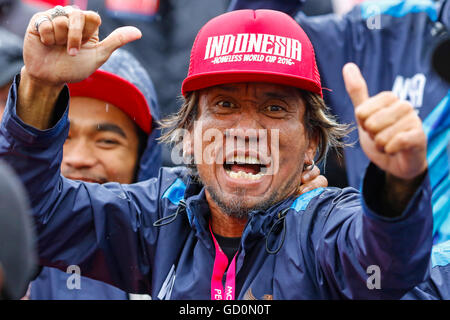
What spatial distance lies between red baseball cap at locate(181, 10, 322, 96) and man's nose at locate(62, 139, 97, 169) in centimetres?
94

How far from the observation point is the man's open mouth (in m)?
2.45

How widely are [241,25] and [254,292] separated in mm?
895

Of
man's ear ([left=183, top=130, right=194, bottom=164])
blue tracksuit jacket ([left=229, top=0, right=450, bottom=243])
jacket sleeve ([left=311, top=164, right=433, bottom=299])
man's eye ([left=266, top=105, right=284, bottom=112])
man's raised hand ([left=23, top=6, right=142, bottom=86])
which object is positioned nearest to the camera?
jacket sleeve ([left=311, top=164, right=433, bottom=299])

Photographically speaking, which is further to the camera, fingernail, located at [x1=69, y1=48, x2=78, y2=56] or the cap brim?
the cap brim

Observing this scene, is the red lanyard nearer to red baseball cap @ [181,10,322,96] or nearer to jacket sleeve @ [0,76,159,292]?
jacket sleeve @ [0,76,159,292]

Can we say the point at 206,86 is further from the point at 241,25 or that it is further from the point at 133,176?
the point at 133,176

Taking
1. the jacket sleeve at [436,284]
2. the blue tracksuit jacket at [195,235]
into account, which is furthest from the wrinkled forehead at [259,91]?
the jacket sleeve at [436,284]

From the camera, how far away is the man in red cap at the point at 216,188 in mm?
2123

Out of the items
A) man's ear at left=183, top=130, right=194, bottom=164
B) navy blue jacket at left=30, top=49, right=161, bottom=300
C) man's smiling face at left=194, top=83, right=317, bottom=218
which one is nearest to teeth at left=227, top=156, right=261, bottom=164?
man's smiling face at left=194, top=83, right=317, bottom=218

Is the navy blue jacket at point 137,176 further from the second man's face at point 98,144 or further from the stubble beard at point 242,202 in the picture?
the stubble beard at point 242,202

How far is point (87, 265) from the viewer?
8.26 ft

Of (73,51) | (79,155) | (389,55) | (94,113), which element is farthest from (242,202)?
(389,55)

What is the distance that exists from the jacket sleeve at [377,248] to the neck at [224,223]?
1.58 feet
